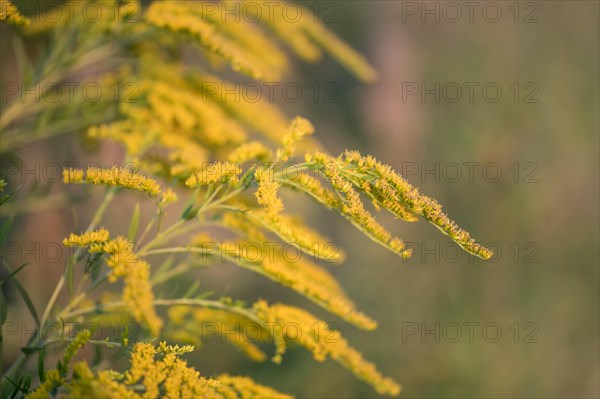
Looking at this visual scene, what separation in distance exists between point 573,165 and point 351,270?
1.05 metres

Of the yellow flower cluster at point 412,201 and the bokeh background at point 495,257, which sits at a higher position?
the bokeh background at point 495,257

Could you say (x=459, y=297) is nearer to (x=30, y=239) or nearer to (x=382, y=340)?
(x=382, y=340)

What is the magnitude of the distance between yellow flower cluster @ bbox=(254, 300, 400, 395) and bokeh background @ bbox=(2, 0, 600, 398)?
3.12 feet

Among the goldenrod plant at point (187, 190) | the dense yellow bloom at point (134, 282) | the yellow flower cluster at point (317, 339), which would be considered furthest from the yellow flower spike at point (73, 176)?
the yellow flower cluster at point (317, 339)

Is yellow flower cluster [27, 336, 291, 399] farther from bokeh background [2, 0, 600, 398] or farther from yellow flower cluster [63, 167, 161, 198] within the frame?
bokeh background [2, 0, 600, 398]

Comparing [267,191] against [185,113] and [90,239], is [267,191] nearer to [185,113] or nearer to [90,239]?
[90,239]

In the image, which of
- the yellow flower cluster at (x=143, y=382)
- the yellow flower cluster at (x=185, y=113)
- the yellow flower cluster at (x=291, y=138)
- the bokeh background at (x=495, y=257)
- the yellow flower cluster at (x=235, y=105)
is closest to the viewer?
the yellow flower cluster at (x=143, y=382)

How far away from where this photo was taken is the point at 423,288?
256cm

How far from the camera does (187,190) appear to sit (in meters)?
1.46

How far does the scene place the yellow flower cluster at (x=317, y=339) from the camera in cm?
110

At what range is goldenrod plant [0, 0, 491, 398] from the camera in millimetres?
873

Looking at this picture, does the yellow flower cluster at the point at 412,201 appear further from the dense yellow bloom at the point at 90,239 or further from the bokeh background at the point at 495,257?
the bokeh background at the point at 495,257

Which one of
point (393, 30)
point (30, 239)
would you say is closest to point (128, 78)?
point (30, 239)

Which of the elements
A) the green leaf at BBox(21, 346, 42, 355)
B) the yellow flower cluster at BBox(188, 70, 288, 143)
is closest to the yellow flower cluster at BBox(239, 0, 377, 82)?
the yellow flower cluster at BBox(188, 70, 288, 143)
